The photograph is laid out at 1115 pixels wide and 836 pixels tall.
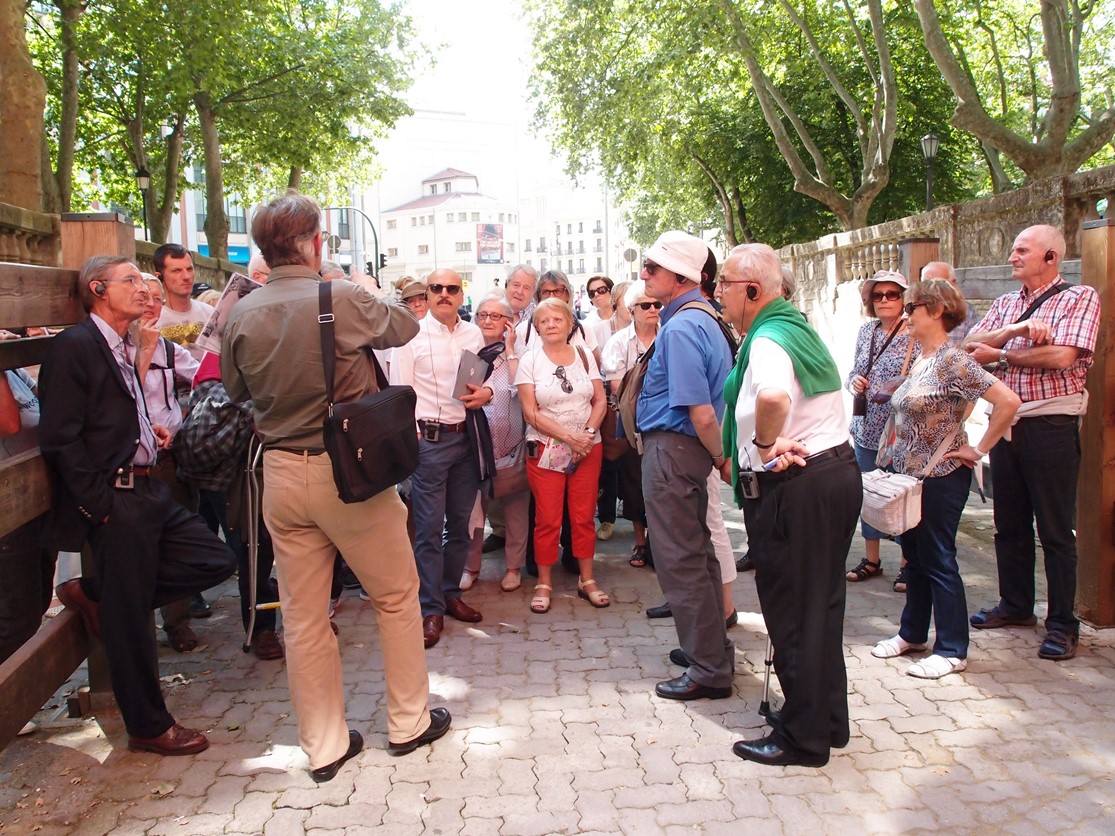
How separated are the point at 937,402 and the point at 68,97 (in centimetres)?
1576

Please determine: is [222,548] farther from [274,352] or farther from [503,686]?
[503,686]

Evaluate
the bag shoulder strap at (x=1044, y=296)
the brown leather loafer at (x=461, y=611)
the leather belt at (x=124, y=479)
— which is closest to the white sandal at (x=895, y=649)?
the bag shoulder strap at (x=1044, y=296)

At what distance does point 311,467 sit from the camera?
341 centimetres

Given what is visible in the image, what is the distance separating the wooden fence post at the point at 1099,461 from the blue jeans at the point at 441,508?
326 cm

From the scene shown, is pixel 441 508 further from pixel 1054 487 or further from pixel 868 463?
pixel 1054 487

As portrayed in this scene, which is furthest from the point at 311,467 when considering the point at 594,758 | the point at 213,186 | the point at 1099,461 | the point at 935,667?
the point at 213,186

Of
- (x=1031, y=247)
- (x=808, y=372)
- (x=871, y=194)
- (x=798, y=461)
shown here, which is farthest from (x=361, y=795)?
(x=871, y=194)

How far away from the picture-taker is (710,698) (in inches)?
166

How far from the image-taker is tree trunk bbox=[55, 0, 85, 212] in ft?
48.6

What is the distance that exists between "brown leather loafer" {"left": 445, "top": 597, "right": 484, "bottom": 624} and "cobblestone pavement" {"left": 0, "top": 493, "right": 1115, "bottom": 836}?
37cm

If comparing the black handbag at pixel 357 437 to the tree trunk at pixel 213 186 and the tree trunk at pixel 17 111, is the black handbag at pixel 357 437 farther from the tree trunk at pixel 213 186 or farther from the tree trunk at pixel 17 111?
the tree trunk at pixel 213 186

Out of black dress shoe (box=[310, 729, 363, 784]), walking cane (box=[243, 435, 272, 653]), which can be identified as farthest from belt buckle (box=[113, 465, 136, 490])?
black dress shoe (box=[310, 729, 363, 784])

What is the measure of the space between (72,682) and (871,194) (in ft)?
54.9

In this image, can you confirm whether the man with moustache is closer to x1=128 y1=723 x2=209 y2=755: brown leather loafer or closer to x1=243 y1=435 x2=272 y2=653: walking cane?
x1=243 y1=435 x2=272 y2=653: walking cane
